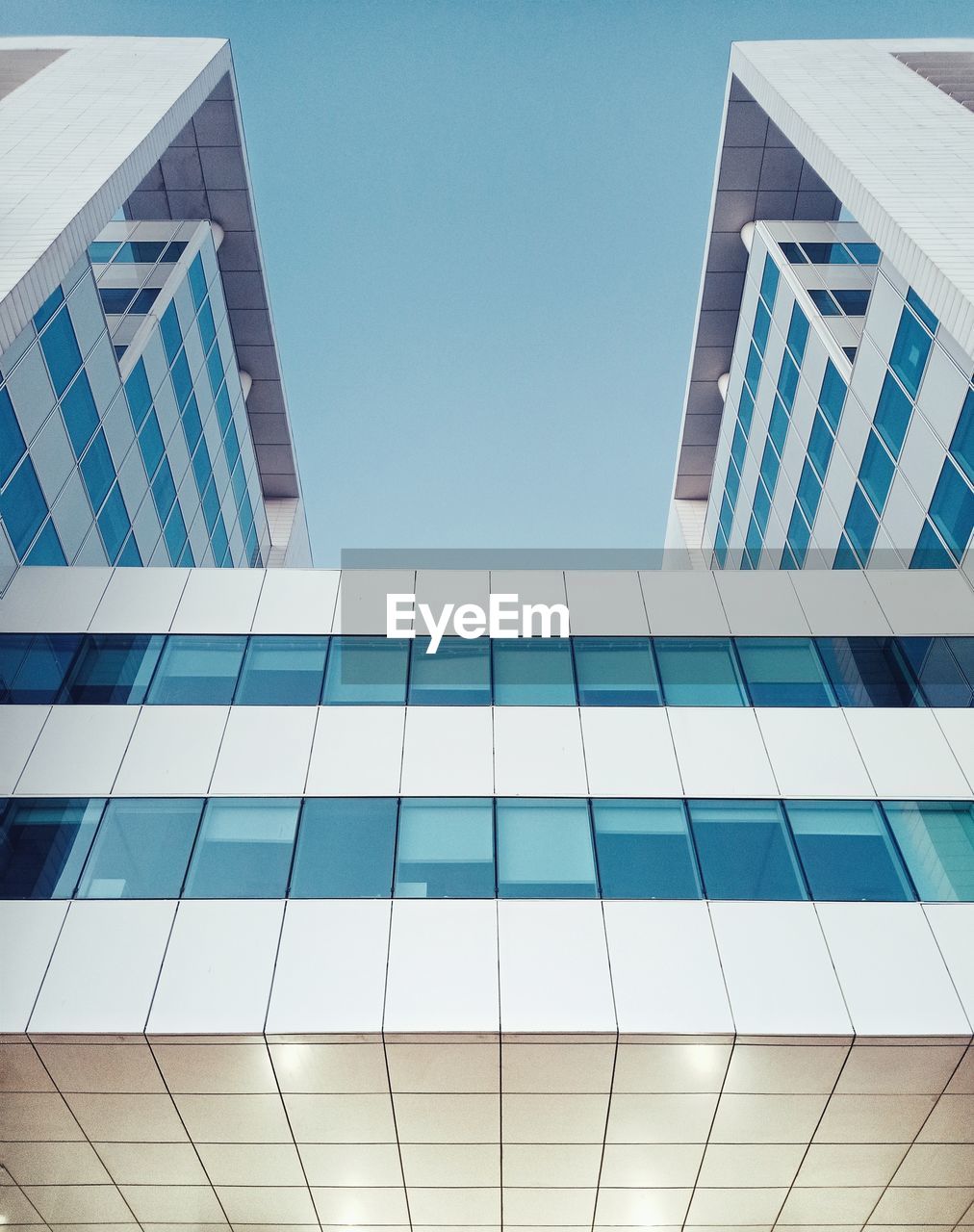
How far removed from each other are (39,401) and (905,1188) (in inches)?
846

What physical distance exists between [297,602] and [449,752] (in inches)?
196

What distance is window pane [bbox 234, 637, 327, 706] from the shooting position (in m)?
16.0

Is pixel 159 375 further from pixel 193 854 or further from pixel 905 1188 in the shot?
pixel 905 1188

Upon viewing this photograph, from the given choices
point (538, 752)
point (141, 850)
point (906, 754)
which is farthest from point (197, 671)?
point (906, 754)

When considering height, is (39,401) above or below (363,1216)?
above

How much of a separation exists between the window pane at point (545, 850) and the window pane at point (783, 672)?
441 cm

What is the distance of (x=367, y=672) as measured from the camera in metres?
16.6

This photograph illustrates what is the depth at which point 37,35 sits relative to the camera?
3145cm

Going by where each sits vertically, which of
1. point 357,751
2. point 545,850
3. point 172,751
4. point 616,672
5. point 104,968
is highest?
point 104,968

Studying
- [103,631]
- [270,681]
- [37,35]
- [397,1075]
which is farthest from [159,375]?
[397,1075]

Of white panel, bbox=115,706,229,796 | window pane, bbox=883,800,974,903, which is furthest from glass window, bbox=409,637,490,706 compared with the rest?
window pane, bbox=883,800,974,903

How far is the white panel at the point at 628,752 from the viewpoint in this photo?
1466cm

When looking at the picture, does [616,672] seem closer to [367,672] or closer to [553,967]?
[367,672]

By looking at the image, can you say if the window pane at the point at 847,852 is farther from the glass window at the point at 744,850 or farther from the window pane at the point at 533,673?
the window pane at the point at 533,673
